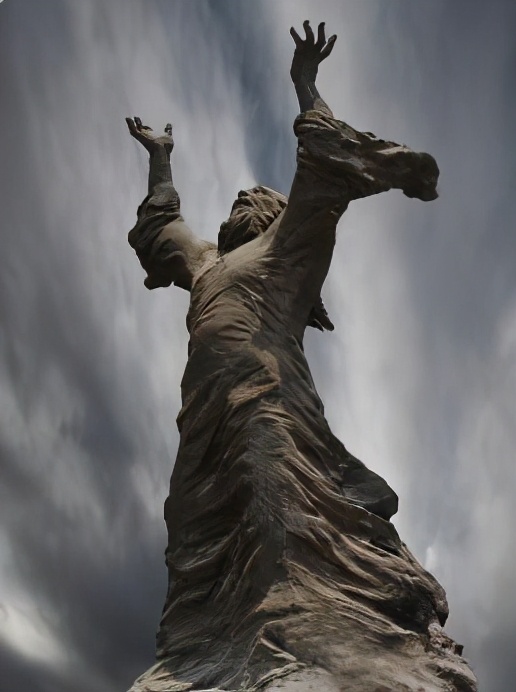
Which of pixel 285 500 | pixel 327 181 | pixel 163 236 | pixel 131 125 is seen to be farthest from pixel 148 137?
pixel 285 500

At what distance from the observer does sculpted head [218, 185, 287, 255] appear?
6.23m

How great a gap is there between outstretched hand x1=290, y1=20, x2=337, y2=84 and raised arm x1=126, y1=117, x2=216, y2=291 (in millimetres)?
1358

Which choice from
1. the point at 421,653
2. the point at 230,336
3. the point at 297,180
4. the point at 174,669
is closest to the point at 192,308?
the point at 230,336

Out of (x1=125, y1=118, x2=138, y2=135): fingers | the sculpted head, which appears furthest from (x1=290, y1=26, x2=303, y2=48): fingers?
(x1=125, y1=118, x2=138, y2=135): fingers

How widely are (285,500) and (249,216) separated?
236 centimetres

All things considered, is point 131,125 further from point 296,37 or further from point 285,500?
point 285,500

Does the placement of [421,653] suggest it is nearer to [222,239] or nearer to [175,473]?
[175,473]

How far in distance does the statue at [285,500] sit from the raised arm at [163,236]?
181mm

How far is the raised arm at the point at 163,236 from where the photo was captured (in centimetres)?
653

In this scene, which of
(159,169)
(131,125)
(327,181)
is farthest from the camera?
(131,125)

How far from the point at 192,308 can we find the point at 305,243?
871mm

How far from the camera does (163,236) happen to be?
6738mm

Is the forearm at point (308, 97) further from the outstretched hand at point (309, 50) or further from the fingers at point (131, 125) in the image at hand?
the fingers at point (131, 125)

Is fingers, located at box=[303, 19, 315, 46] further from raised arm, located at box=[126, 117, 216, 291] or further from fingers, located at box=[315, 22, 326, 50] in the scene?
raised arm, located at box=[126, 117, 216, 291]
